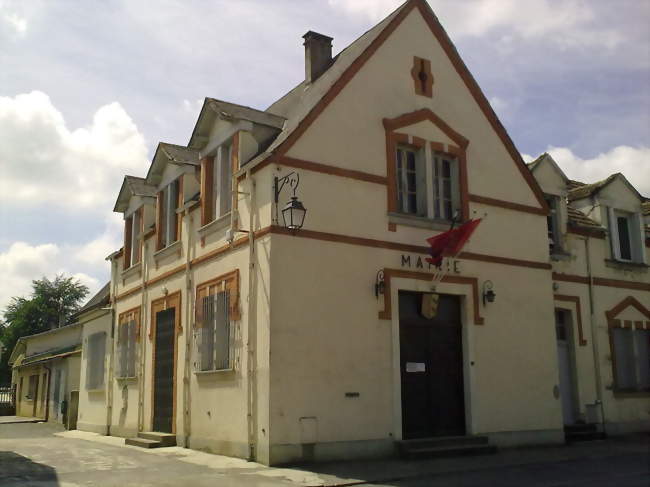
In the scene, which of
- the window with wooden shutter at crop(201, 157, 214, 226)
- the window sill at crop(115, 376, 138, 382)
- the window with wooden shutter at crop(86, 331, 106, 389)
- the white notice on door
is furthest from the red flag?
the window with wooden shutter at crop(86, 331, 106, 389)

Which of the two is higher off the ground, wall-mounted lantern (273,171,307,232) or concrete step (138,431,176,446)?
wall-mounted lantern (273,171,307,232)

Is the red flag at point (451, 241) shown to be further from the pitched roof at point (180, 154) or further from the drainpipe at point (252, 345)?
the pitched roof at point (180, 154)

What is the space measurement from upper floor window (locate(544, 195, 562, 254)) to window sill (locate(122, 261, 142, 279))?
452 inches

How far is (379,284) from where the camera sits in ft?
43.9

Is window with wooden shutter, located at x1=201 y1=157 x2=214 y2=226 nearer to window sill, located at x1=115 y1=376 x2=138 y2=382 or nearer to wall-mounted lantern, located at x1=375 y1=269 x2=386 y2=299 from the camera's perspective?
wall-mounted lantern, located at x1=375 y1=269 x2=386 y2=299

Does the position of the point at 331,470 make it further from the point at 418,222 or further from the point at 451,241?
the point at 418,222

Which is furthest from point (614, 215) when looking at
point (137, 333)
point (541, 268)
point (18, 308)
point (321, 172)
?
point (18, 308)

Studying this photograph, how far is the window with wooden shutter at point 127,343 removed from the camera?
750 inches

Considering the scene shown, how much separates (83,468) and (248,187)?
19.6 ft

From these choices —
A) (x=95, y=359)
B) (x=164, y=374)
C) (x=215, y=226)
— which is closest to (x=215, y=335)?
(x=215, y=226)

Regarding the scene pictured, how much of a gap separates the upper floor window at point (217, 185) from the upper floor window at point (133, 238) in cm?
525

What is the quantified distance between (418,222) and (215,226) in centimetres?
437

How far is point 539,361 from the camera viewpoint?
51.6 ft

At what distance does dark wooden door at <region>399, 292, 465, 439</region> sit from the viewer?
45.0ft
